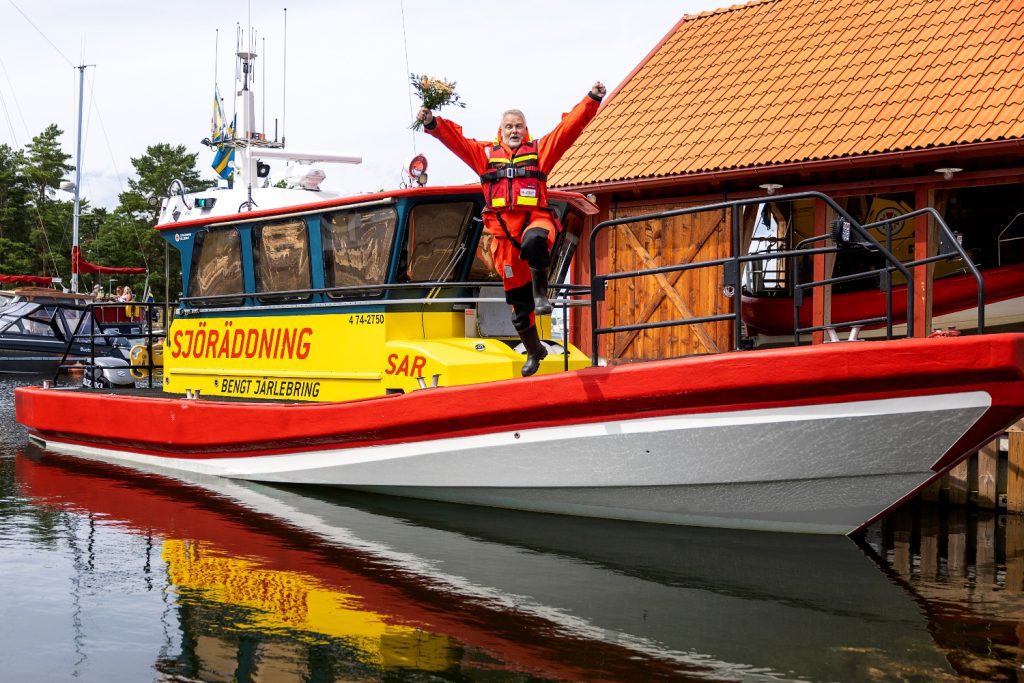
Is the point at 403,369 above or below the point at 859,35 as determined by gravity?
below

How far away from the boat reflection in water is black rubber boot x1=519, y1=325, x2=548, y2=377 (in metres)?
1.14

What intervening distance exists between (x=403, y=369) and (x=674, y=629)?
3438mm

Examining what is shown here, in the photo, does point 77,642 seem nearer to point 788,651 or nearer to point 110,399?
point 788,651

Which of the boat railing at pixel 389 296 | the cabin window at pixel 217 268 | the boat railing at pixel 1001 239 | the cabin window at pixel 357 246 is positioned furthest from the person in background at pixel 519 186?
the boat railing at pixel 1001 239

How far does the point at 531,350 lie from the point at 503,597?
1993mm

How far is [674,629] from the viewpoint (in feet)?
17.3

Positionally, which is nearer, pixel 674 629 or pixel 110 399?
pixel 674 629

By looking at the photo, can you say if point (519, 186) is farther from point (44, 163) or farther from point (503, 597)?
point (44, 163)

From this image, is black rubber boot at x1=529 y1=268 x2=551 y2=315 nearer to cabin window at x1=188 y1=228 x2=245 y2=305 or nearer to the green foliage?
cabin window at x1=188 y1=228 x2=245 y2=305

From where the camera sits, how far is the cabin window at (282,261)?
8.82 meters

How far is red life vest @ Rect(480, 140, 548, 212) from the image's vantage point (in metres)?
6.92

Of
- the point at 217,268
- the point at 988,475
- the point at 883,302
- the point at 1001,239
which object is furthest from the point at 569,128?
the point at 1001,239

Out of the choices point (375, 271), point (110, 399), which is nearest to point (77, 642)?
point (375, 271)

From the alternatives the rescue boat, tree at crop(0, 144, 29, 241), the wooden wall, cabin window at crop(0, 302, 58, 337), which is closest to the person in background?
the rescue boat
